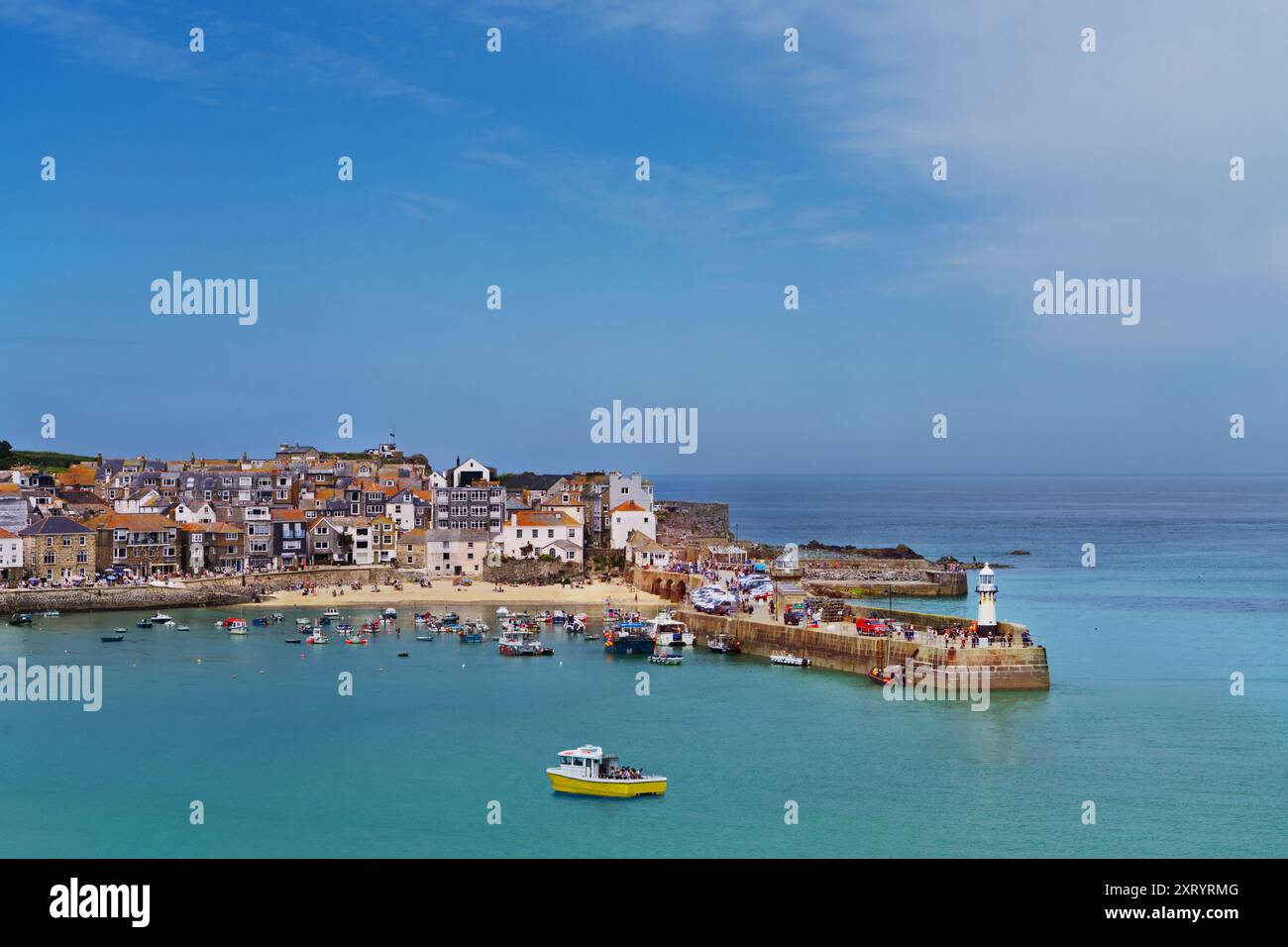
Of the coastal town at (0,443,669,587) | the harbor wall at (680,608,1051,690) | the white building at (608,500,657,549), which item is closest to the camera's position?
the harbor wall at (680,608,1051,690)

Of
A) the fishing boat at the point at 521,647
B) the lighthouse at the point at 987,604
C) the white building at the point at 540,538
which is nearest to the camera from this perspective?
the lighthouse at the point at 987,604

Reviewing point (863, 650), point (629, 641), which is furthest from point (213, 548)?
point (863, 650)

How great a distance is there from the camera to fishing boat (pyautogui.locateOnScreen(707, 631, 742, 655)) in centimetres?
4262

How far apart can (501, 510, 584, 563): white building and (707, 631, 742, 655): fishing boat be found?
22816mm

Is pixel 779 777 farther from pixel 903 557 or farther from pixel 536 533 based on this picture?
pixel 903 557

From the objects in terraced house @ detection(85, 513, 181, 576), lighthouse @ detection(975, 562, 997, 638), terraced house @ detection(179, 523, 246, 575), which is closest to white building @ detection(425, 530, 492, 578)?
terraced house @ detection(179, 523, 246, 575)

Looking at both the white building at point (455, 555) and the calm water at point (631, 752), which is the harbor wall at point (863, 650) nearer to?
the calm water at point (631, 752)

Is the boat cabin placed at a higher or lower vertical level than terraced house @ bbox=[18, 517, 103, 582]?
lower

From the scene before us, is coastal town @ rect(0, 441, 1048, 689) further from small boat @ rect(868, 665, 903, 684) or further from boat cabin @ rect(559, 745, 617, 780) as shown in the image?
boat cabin @ rect(559, 745, 617, 780)

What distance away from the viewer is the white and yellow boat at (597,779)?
945 inches

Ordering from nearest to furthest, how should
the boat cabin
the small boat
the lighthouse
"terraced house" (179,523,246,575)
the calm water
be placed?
the calm water, the boat cabin, the lighthouse, the small boat, "terraced house" (179,523,246,575)

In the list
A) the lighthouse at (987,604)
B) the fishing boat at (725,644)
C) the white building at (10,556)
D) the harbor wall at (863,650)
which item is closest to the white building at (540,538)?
the harbor wall at (863,650)

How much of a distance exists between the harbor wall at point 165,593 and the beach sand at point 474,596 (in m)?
1.29
